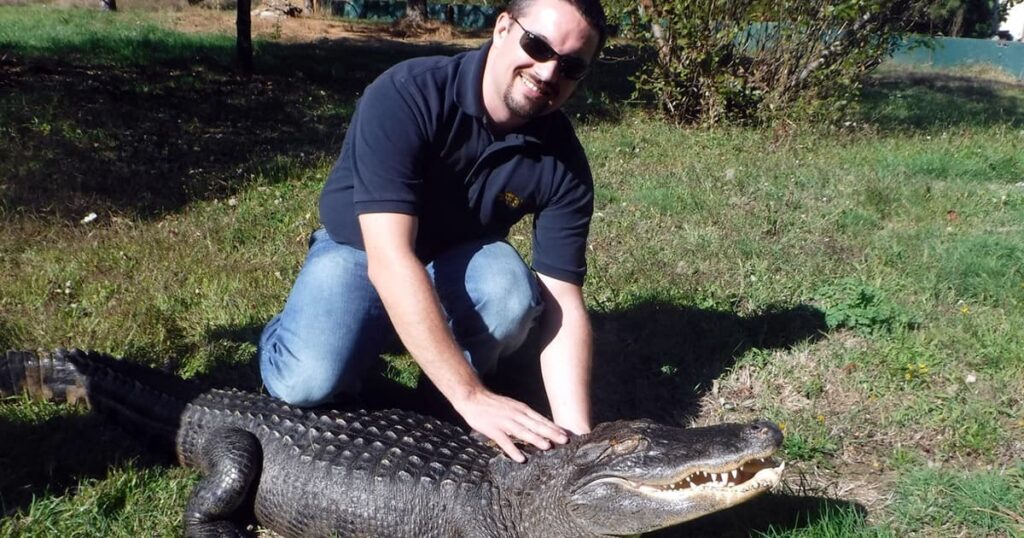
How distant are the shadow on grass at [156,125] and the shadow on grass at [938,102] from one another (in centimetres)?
329

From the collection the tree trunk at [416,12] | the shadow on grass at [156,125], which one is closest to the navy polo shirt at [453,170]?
the shadow on grass at [156,125]

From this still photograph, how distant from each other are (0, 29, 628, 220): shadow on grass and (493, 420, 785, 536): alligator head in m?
3.82

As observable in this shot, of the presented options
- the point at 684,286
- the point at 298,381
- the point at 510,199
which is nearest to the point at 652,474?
the point at 510,199

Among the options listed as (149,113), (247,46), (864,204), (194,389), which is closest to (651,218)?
(864,204)

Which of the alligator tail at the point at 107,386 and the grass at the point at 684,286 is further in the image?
the alligator tail at the point at 107,386

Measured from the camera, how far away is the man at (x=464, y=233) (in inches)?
93.7

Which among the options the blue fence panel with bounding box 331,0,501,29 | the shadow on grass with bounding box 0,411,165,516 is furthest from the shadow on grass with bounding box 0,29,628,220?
the blue fence panel with bounding box 331,0,501,29

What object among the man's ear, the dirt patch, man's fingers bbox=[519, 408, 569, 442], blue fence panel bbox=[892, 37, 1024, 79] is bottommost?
the dirt patch

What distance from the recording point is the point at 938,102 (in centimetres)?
1167

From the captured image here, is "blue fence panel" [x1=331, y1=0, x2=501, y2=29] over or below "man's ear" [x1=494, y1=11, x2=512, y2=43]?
below

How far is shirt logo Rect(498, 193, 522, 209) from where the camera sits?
113 inches

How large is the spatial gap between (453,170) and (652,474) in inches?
48.1

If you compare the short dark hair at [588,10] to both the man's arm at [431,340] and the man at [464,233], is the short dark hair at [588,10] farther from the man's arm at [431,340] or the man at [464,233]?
the man's arm at [431,340]

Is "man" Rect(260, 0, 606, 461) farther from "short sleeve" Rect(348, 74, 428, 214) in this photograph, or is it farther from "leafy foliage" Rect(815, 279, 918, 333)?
"leafy foliage" Rect(815, 279, 918, 333)
